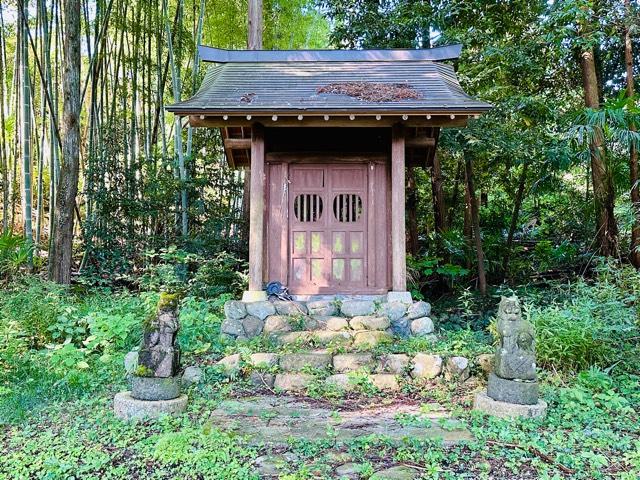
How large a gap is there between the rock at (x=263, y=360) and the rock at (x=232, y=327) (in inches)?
28.6

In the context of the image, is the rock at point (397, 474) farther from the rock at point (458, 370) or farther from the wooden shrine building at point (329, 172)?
the wooden shrine building at point (329, 172)

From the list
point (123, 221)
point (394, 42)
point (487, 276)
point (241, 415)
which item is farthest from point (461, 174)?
point (241, 415)

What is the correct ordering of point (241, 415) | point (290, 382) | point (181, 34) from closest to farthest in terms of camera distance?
point (241, 415), point (290, 382), point (181, 34)

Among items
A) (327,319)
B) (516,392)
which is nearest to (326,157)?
(327,319)

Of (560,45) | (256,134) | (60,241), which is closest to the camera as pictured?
(256,134)

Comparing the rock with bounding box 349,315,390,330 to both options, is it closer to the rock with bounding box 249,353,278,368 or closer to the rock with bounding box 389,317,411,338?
the rock with bounding box 389,317,411,338

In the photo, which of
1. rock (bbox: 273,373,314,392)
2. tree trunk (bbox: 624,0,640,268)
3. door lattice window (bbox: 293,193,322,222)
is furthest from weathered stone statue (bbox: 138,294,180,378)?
tree trunk (bbox: 624,0,640,268)

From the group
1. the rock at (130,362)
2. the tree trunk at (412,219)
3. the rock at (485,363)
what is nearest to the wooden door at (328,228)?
the rock at (485,363)

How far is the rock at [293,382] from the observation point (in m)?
4.40

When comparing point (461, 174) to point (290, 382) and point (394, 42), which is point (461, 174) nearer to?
point (394, 42)

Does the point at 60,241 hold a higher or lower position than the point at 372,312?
higher

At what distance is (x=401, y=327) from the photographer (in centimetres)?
546

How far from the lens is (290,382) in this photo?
175 inches

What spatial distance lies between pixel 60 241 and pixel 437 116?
19.2 ft
